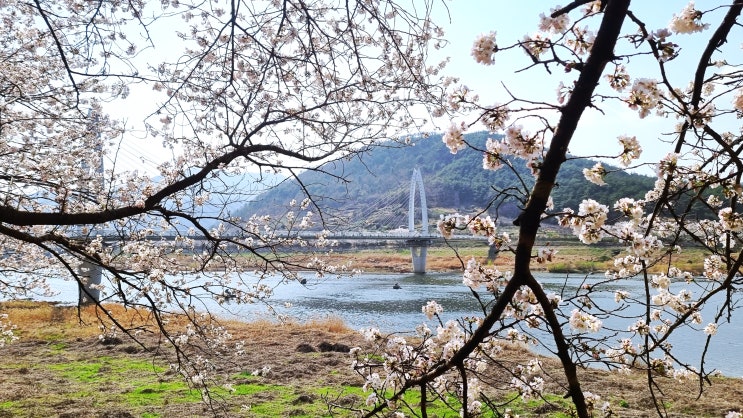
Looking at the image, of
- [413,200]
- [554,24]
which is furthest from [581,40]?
[413,200]

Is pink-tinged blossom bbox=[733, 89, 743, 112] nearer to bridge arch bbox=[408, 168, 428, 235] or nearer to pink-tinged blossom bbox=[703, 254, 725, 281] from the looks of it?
pink-tinged blossom bbox=[703, 254, 725, 281]

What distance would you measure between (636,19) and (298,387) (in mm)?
6263

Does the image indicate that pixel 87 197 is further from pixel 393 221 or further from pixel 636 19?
pixel 393 221

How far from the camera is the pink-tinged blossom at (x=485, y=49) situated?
1.44 metres

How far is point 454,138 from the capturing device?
165 cm

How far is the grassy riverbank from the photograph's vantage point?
17.6 ft

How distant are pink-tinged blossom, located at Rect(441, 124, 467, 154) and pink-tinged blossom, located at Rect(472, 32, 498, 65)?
24cm

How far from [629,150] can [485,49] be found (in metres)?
0.49

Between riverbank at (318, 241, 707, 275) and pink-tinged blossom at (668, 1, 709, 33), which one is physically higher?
pink-tinged blossom at (668, 1, 709, 33)

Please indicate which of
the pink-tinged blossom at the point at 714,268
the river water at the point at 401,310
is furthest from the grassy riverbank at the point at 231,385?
the pink-tinged blossom at the point at 714,268

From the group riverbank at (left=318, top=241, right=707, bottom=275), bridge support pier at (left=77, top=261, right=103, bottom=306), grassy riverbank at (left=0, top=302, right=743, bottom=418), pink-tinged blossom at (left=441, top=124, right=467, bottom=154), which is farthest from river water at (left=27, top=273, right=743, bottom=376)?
pink-tinged blossom at (left=441, top=124, right=467, bottom=154)

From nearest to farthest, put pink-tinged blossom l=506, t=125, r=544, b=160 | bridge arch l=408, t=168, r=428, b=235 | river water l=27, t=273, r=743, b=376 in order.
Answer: pink-tinged blossom l=506, t=125, r=544, b=160, river water l=27, t=273, r=743, b=376, bridge arch l=408, t=168, r=428, b=235

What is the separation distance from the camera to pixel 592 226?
1427mm

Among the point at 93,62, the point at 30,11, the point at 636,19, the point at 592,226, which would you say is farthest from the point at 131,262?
the point at 636,19
